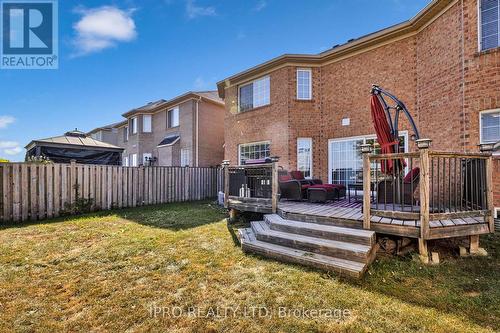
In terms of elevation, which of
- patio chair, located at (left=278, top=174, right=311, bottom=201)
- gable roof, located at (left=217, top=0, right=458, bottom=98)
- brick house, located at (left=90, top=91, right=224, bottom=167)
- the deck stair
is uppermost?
gable roof, located at (left=217, top=0, right=458, bottom=98)

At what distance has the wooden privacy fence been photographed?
7.02 m

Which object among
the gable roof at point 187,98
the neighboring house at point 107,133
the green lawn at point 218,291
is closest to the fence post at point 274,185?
the green lawn at point 218,291

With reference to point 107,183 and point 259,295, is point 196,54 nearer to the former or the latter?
point 107,183

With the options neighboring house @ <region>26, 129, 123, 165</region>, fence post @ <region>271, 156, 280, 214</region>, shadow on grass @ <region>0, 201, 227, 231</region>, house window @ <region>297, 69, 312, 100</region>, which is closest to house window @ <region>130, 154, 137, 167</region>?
neighboring house @ <region>26, 129, 123, 165</region>

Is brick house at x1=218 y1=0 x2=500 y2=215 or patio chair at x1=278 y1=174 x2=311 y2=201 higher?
brick house at x1=218 y1=0 x2=500 y2=215

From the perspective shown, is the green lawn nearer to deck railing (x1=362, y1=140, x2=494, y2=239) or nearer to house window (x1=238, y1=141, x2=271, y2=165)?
deck railing (x1=362, y1=140, x2=494, y2=239)

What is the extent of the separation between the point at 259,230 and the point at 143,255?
2326 millimetres

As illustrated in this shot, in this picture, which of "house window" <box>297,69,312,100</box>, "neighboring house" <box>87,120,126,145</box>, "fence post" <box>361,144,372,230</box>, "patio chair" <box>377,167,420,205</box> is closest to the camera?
"fence post" <box>361,144,372,230</box>

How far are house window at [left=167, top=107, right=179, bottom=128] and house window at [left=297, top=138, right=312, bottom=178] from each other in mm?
11238

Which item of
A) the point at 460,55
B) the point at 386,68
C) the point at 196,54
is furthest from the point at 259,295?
the point at 196,54

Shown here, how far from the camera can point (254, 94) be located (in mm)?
12750

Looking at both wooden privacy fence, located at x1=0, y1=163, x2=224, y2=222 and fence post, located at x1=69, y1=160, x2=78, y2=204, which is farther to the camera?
fence post, located at x1=69, y1=160, x2=78, y2=204

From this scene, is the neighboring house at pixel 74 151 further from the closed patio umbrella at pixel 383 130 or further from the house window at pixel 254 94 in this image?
the closed patio umbrella at pixel 383 130

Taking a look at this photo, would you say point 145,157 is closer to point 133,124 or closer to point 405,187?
point 133,124
